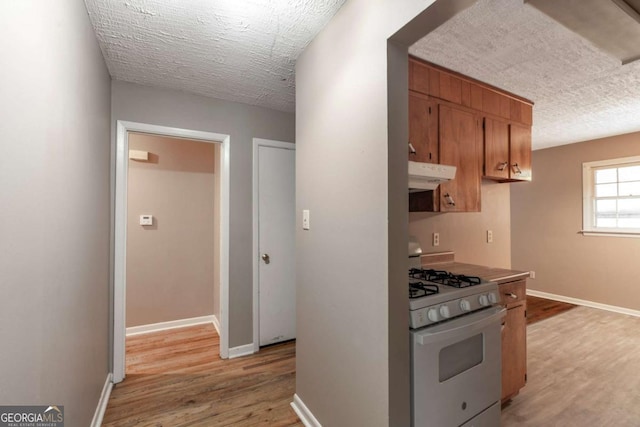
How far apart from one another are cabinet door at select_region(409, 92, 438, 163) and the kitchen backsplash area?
59cm

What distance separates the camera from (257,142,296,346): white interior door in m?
2.90

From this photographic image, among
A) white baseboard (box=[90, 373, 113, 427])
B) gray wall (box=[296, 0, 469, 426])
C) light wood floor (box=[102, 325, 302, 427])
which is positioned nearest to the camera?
gray wall (box=[296, 0, 469, 426])

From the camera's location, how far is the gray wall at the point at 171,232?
330cm

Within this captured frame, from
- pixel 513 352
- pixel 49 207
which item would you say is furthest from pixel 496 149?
pixel 49 207

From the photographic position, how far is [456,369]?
147 centimetres

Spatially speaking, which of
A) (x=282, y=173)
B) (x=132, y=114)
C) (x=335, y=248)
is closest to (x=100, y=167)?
(x=132, y=114)

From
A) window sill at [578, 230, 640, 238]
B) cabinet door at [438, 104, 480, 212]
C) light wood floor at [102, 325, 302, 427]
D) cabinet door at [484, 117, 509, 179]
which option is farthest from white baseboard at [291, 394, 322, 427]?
window sill at [578, 230, 640, 238]

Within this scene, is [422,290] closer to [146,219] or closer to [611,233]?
[146,219]

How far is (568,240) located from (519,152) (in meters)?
2.93

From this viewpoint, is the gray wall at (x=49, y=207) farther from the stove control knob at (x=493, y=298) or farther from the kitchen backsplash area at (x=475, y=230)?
the kitchen backsplash area at (x=475, y=230)

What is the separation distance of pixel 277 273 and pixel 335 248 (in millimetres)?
1545

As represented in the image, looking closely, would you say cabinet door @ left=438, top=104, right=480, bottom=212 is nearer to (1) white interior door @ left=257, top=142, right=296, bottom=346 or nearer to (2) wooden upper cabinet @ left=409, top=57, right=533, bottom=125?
(2) wooden upper cabinet @ left=409, top=57, right=533, bottom=125

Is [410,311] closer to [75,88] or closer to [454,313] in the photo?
[454,313]

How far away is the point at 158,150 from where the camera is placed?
3.41 m
